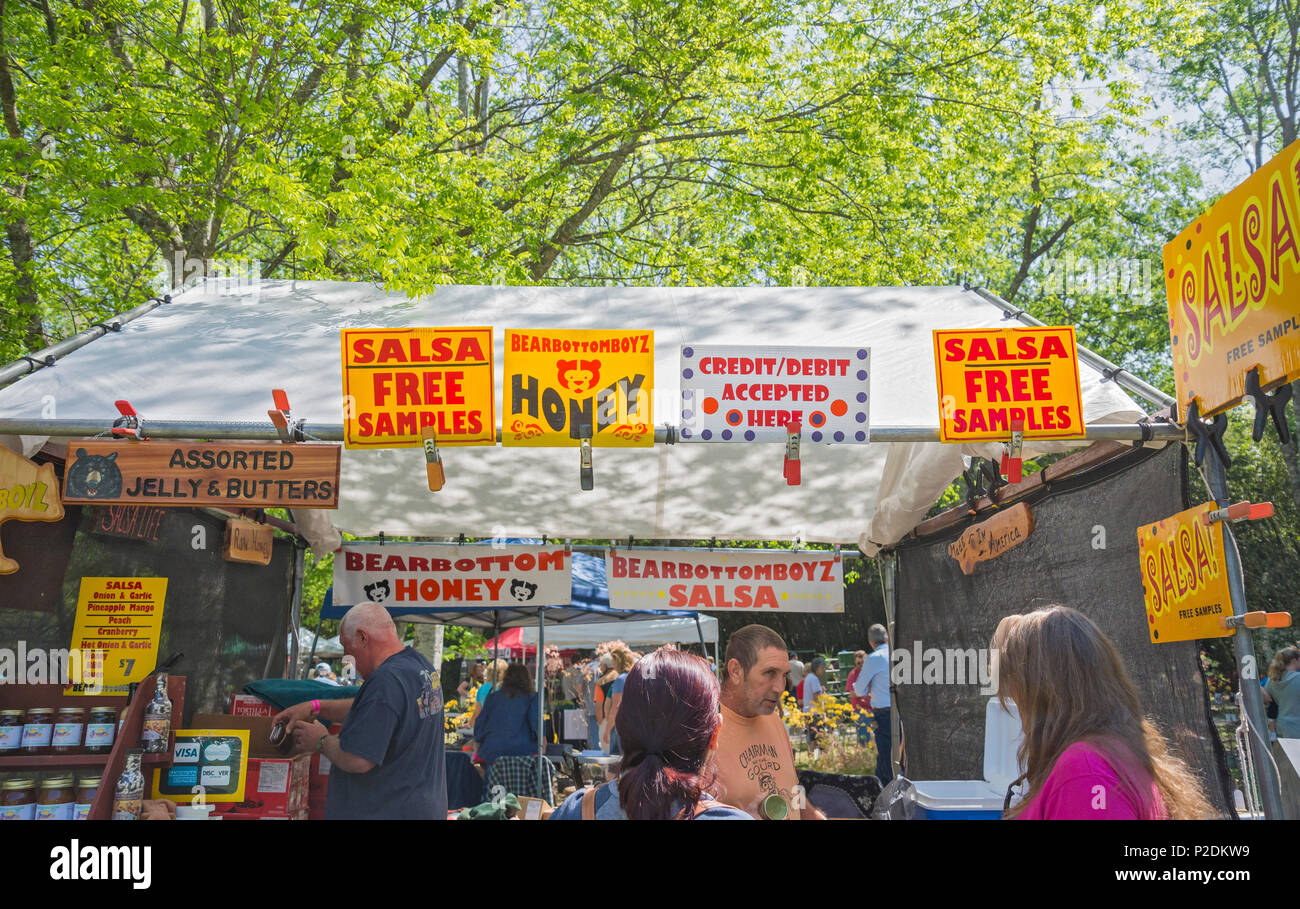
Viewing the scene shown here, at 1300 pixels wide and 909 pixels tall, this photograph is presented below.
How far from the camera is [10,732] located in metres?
Answer: 4.09

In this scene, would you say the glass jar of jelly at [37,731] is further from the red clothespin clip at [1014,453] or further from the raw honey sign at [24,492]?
the red clothespin clip at [1014,453]

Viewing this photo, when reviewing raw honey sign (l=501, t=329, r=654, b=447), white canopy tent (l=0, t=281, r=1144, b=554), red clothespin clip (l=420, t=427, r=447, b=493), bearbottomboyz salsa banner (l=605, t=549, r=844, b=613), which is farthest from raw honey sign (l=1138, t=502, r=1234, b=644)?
bearbottomboyz salsa banner (l=605, t=549, r=844, b=613)

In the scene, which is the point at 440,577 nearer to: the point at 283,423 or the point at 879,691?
the point at 283,423

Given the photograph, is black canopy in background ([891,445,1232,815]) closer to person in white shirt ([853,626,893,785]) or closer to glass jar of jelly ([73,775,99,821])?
person in white shirt ([853,626,893,785])

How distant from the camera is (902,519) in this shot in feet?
21.2

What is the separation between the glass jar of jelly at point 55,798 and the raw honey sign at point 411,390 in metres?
1.99

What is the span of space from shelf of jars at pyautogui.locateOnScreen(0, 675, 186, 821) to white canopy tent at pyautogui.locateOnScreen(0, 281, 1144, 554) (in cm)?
119

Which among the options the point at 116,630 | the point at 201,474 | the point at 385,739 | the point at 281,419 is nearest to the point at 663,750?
the point at 385,739

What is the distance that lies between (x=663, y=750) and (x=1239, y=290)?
2.68 metres

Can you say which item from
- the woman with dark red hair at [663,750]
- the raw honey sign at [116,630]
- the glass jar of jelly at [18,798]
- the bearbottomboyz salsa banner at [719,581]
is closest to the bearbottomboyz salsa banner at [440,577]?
the bearbottomboyz salsa banner at [719,581]

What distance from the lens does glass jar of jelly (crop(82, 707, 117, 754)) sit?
4.23 meters

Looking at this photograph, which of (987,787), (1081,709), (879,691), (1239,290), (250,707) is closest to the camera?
(1081,709)
